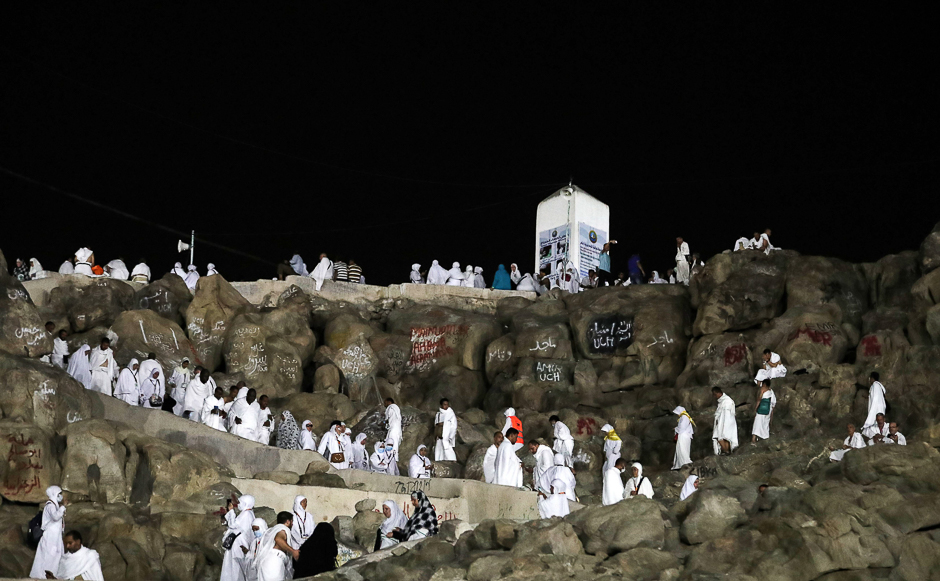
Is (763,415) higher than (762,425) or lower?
Answer: higher

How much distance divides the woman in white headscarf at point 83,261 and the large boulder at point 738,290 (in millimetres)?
15954

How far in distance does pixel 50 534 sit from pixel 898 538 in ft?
36.3

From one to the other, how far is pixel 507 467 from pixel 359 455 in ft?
12.5

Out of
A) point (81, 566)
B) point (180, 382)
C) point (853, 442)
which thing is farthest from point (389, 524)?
point (180, 382)

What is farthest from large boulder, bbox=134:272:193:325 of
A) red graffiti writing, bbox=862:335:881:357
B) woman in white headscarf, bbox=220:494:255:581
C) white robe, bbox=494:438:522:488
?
red graffiti writing, bbox=862:335:881:357

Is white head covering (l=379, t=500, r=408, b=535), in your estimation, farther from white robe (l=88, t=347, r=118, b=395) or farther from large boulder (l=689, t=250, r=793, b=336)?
large boulder (l=689, t=250, r=793, b=336)

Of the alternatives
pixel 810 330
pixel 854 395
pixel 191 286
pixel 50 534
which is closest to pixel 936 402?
pixel 854 395

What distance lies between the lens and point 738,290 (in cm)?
3077

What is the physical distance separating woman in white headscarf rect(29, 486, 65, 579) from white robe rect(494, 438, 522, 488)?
7627 mm

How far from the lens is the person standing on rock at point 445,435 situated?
84.4 ft

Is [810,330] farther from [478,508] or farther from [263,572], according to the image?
[263,572]

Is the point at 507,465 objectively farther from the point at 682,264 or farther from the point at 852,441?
the point at 682,264

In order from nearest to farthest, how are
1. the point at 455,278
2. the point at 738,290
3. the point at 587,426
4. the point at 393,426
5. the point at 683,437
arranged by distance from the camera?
the point at 393,426 → the point at 683,437 → the point at 587,426 → the point at 738,290 → the point at 455,278

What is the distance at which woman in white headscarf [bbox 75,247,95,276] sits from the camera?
33831 millimetres
